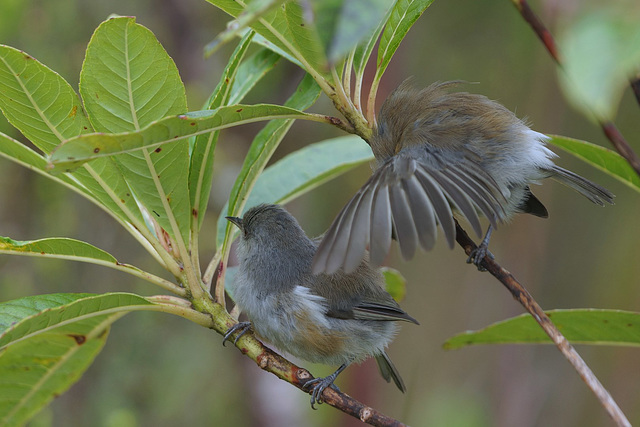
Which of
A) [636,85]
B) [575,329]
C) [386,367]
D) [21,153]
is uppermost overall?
[636,85]

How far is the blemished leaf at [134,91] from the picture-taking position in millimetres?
1853

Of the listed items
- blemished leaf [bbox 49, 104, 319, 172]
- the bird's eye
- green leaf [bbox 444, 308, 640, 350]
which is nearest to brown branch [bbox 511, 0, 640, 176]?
blemished leaf [bbox 49, 104, 319, 172]

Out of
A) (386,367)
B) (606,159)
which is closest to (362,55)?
(606,159)

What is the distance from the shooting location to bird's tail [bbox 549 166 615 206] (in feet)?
8.09

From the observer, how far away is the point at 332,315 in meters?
2.79

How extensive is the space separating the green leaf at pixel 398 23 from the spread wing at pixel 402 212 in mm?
333

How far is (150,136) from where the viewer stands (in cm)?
157

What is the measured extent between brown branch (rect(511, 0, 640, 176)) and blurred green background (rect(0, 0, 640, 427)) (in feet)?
9.16

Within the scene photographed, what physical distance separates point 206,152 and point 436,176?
72 cm

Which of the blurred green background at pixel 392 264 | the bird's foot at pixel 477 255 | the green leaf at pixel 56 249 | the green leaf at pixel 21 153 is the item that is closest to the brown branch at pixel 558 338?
the bird's foot at pixel 477 255

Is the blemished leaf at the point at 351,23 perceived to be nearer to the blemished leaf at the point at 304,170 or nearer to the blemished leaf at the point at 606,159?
the blemished leaf at the point at 606,159

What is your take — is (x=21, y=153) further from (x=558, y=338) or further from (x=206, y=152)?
(x=558, y=338)

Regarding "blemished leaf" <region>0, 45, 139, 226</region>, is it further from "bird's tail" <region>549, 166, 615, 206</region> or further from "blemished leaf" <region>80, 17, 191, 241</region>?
"bird's tail" <region>549, 166, 615, 206</region>

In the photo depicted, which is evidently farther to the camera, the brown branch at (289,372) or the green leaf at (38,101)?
the green leaf at (38,101)
